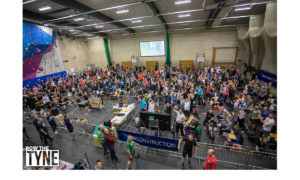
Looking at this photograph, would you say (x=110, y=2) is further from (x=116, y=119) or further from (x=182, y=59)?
(x=182, y=59)

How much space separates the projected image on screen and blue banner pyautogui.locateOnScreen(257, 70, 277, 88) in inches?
522

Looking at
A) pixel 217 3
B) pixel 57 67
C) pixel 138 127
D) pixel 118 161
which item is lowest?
pixel 118 161

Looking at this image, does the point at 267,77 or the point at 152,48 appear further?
the point at 152,48

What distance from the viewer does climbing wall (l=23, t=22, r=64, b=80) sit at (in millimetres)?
13016

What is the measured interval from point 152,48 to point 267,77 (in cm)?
1560

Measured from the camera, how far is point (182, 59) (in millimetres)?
20156

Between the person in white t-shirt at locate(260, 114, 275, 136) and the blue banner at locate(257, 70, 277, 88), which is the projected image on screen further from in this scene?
the person in white t-shirt at locate(260, 114, 275, 136)

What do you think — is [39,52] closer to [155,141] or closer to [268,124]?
[155,141]

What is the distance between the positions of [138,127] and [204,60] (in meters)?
16.7

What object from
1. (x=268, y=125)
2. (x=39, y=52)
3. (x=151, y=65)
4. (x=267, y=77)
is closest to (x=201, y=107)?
(x=268, y=125)

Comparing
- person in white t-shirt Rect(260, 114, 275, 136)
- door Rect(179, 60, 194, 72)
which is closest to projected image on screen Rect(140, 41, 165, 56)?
door Rect(179, 60, 194, 72)

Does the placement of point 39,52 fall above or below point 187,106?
above

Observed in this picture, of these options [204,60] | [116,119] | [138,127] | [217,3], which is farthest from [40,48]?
[204,60]

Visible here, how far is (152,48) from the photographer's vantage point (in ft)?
68.5
